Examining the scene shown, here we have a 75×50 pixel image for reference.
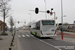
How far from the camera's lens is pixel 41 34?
65.6 ft

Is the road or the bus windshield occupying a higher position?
the bus windshield

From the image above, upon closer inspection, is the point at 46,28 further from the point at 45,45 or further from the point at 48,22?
the point at 45,45

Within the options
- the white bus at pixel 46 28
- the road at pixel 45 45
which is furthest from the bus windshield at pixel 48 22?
the road at pixel 45 45

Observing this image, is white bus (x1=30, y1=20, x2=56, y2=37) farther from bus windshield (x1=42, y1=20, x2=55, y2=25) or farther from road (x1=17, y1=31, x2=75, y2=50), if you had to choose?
road (x1=17, y1=31, x2=75, y2=50)

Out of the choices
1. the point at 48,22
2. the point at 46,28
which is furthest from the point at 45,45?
the point at 48,22

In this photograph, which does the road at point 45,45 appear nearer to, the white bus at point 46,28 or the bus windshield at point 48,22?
the white bus at point 46,28

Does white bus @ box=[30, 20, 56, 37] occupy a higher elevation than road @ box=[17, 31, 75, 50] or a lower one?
higher

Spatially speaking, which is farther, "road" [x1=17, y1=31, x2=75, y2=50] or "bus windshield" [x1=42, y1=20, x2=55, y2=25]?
"bus windshield" [x1=42, y1=20, x2=55, y2=25]

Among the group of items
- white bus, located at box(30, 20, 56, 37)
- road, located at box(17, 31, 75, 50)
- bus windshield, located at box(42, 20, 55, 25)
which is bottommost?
road, located at box(17, 31, 75, 50)

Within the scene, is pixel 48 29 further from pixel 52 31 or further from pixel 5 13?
pixel 5 13

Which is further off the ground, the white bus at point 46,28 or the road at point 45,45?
the white bus at point 46,28

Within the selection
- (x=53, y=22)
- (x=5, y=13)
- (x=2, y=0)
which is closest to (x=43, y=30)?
(x=53, y=22)

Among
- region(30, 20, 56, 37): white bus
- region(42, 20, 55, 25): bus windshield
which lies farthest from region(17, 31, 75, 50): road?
region(42, 20, 55, 25): bus windshield

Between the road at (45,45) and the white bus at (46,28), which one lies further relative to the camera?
the white bus at (46,28)
